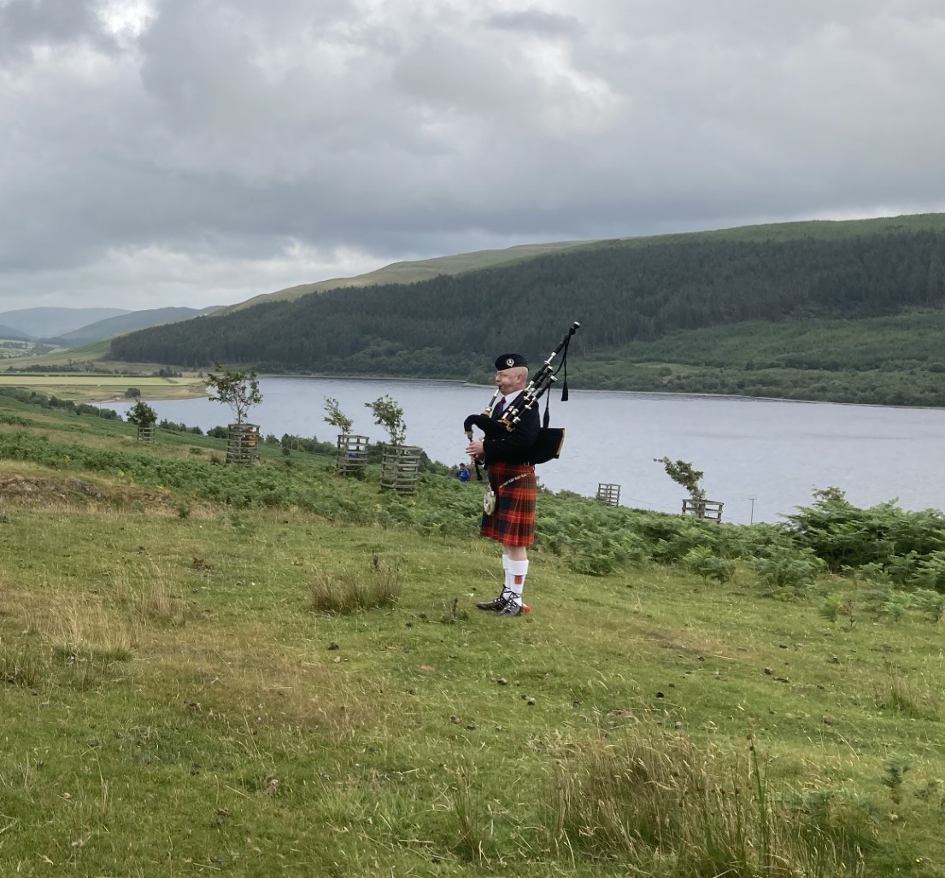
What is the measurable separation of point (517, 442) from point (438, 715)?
4.07 metres

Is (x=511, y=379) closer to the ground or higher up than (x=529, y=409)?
higher up

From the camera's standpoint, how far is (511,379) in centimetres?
1049

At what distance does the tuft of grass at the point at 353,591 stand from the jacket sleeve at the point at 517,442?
199cm

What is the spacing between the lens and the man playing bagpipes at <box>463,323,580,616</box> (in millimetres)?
10422

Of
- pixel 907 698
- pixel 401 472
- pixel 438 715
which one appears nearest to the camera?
pixel 438 715

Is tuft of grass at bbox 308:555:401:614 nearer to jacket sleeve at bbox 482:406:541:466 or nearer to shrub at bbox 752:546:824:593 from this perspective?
jacket sleeve at bbox 482:406:541:466

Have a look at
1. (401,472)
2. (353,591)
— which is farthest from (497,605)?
(401,472)

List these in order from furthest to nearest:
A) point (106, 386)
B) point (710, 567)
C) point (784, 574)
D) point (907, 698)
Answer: point (106, 386) → point (710, 567) → point (784, 574) → point (907, 698)

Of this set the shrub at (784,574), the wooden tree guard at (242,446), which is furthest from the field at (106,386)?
the shrub at (784,574)

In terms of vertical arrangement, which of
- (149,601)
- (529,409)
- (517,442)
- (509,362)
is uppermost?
(509,362)

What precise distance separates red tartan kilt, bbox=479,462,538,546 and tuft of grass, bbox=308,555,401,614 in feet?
4.88

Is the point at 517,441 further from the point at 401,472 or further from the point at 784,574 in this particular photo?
the point at 401,472

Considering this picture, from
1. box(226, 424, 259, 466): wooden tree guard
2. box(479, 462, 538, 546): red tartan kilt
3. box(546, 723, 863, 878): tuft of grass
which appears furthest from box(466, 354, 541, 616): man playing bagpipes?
box(226, 424, 259, 466): wooden tree guard

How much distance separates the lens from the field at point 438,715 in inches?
182
